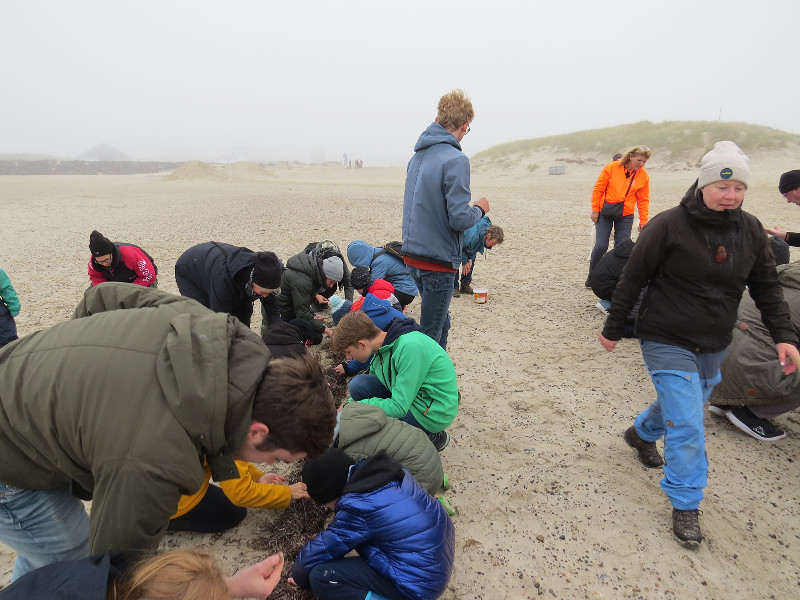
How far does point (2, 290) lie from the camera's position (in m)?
4.12


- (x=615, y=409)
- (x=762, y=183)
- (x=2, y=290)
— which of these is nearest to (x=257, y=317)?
(x=2, y=290)

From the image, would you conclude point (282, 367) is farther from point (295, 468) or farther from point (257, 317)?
point (257, 317)

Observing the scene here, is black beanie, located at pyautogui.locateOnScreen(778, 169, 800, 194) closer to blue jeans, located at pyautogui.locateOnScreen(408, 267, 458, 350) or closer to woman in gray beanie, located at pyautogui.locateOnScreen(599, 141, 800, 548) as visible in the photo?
woman in gray beanie, located at pyautogui.locateOnScreen(599, 141, 800, 548)

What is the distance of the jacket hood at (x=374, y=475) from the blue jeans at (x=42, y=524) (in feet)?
3.43

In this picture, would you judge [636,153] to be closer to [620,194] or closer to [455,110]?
[620,194]

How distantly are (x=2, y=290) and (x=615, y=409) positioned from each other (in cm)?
543

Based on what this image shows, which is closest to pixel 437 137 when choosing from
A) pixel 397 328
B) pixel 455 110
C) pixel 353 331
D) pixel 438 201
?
pixel 455 110

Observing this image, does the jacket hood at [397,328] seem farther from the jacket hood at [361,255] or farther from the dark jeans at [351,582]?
the jacket hood at [361,255]

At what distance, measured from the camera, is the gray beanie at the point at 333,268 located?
15.6 ft

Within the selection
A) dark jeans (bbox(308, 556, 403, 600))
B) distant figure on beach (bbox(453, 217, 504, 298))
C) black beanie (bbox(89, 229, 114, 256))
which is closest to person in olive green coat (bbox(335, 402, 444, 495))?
dark jeans (bbox(308, 556, 403, 600))

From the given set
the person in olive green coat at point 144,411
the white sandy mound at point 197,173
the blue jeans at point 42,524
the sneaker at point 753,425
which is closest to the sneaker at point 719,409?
the sneaker at point 753,425

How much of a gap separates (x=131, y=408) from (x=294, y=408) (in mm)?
433

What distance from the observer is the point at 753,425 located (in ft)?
11.0

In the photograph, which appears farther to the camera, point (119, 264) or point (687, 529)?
point (119, 264)
